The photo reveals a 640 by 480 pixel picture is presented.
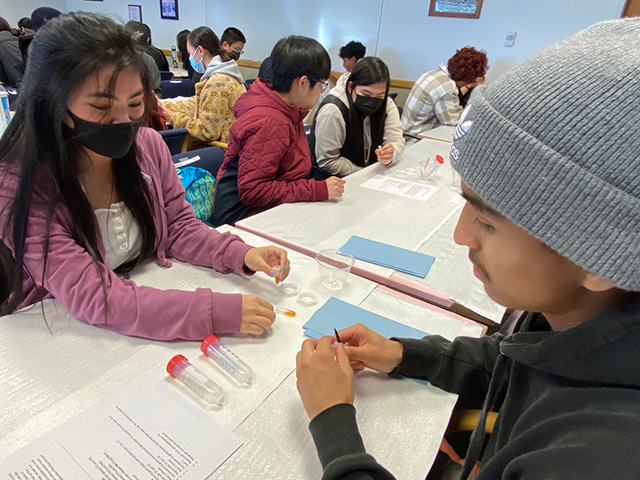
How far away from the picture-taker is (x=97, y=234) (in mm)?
995

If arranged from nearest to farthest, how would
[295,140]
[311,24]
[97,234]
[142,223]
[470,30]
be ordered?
[97,234] → [142,223] → [295,140] → [470,30] → [311,24]

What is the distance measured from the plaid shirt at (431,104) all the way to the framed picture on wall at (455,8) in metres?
1.47

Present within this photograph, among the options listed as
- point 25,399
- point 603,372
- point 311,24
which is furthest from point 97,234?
point 311,24

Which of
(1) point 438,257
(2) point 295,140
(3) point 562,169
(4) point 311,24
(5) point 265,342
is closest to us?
(3) point 562,169

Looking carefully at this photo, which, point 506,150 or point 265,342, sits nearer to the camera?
point 506,150

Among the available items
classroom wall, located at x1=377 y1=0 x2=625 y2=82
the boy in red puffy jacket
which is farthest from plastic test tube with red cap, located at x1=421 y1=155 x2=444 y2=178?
classroom wall, located at x1=377 y1=0 x2=625 y2=82

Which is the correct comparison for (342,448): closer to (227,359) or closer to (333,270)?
(227,359)

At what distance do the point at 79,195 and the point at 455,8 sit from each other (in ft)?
16.1

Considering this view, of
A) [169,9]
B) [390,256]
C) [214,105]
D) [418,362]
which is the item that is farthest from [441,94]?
[169,9]

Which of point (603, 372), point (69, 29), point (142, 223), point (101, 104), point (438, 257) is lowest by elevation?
point (438, 257)

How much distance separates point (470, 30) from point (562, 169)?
4935 millimetres

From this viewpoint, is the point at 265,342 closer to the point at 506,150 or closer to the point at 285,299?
the point at 285,299

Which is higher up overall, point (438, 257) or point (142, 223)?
point (142, 223)

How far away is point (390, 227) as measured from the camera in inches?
57.3
